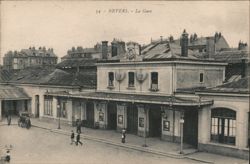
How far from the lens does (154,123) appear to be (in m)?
25.5

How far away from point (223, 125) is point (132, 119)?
8.25 meters

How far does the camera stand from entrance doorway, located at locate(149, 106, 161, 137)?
995 inches

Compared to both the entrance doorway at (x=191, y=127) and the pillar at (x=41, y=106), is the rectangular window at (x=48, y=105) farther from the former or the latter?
the entrance doorway at (x=191, y=127)

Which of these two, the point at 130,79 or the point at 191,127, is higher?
the point at 130,79

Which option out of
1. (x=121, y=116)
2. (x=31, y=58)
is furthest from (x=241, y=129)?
(x=31, y=58)

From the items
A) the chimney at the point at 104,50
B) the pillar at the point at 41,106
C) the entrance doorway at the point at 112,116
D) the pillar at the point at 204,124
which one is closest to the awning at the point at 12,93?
the pillar at the point at 41,106

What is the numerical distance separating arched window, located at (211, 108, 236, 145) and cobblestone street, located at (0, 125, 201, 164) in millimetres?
2541

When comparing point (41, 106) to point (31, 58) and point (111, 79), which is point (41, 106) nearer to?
point (111, 79)

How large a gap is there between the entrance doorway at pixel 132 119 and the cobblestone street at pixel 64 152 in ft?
12.0

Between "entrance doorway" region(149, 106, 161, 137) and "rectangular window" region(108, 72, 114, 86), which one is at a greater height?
"rectangular window" region(108, 72, 114, 86)

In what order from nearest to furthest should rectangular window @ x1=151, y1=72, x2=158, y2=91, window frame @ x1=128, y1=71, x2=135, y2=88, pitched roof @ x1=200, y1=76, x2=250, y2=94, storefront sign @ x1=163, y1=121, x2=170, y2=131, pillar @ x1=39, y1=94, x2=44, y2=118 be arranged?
pitched roof @ x1=200, y1=76, x2=250, y2=94
storefront sign @ x1=163, y1=121, x2=170, y2=131
rectangular window @ x1=151, y1=72, x2=158, y2=91
window frame @ x1=128, y1=71, x2=135, y2=88
pillar @ x1=39, y1=94, x2=44, y2=118

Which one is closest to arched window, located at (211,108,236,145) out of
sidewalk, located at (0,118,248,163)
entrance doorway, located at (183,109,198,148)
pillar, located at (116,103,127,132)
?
sidewalk, located at (0,118,248,163)

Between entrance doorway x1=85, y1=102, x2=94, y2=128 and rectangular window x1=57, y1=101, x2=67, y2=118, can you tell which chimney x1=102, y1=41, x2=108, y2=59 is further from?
rectangular window x1=57, y1=101, x2=67, y2=118

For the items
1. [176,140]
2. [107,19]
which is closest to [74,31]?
[107,19]
